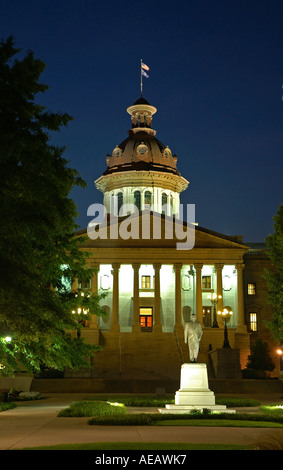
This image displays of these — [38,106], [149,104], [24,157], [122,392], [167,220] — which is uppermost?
[149,104]

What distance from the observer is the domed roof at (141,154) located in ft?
297

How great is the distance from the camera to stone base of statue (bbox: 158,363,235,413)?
2511 cm

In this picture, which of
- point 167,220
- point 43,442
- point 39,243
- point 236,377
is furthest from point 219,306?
point 43,442

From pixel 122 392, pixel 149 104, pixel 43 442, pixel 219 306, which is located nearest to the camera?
pixel 43 442

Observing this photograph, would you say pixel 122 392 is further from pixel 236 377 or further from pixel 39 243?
pixel 39 243

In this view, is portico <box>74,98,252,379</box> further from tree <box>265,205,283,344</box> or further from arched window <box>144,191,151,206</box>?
arched window <box>144,191,151,206</box>

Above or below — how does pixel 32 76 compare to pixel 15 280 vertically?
above

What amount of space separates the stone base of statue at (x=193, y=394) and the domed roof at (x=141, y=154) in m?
64.6

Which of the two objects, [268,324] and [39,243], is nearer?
[39,243]

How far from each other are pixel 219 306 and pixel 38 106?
144 feet

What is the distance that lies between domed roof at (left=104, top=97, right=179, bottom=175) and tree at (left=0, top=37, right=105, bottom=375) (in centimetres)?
Answer: 6747

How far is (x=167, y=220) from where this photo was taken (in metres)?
66.2

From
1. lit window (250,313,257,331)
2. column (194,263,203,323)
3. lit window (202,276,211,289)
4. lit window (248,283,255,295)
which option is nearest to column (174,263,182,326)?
column (194,263,203,323)

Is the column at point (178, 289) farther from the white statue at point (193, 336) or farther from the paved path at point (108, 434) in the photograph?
the paved path at point (108, 434)
